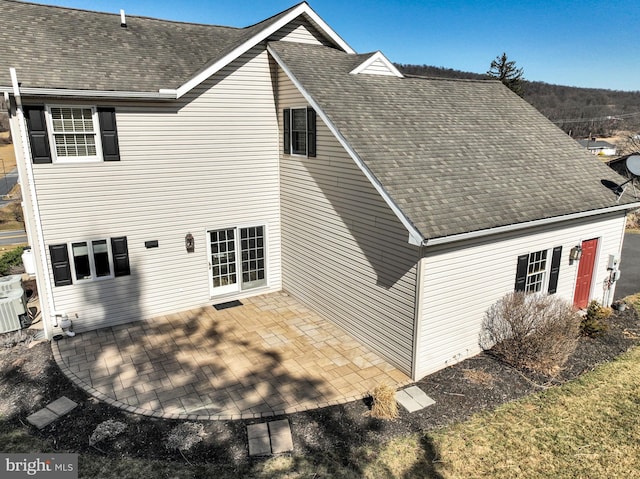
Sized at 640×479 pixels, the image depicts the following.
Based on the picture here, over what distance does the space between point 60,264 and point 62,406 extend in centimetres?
379

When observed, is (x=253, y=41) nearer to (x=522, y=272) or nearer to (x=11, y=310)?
(x=522, y=272)

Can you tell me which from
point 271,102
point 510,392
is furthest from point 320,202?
point 510,392

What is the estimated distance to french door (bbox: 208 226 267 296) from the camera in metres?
12.4

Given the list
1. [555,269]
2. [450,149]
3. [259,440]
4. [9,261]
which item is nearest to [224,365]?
[259,440]

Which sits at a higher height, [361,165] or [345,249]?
[361,165]

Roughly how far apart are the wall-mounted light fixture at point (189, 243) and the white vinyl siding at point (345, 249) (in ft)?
9.13

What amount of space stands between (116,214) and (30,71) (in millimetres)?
3588

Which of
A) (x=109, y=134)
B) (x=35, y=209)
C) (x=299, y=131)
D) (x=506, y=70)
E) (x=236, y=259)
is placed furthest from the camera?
(x=506, y=70)

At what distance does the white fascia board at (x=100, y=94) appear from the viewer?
29.4 feet

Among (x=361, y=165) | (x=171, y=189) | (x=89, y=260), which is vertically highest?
(x=361, y=165)

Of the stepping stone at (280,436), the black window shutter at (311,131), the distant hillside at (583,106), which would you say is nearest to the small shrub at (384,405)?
the stepping stone at (280,436)

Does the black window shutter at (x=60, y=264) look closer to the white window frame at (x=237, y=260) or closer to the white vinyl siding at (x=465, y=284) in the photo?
the white window frame at (x=237, y=260)

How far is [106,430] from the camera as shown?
7148 mm

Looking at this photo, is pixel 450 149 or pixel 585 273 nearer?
pixel 450 149
